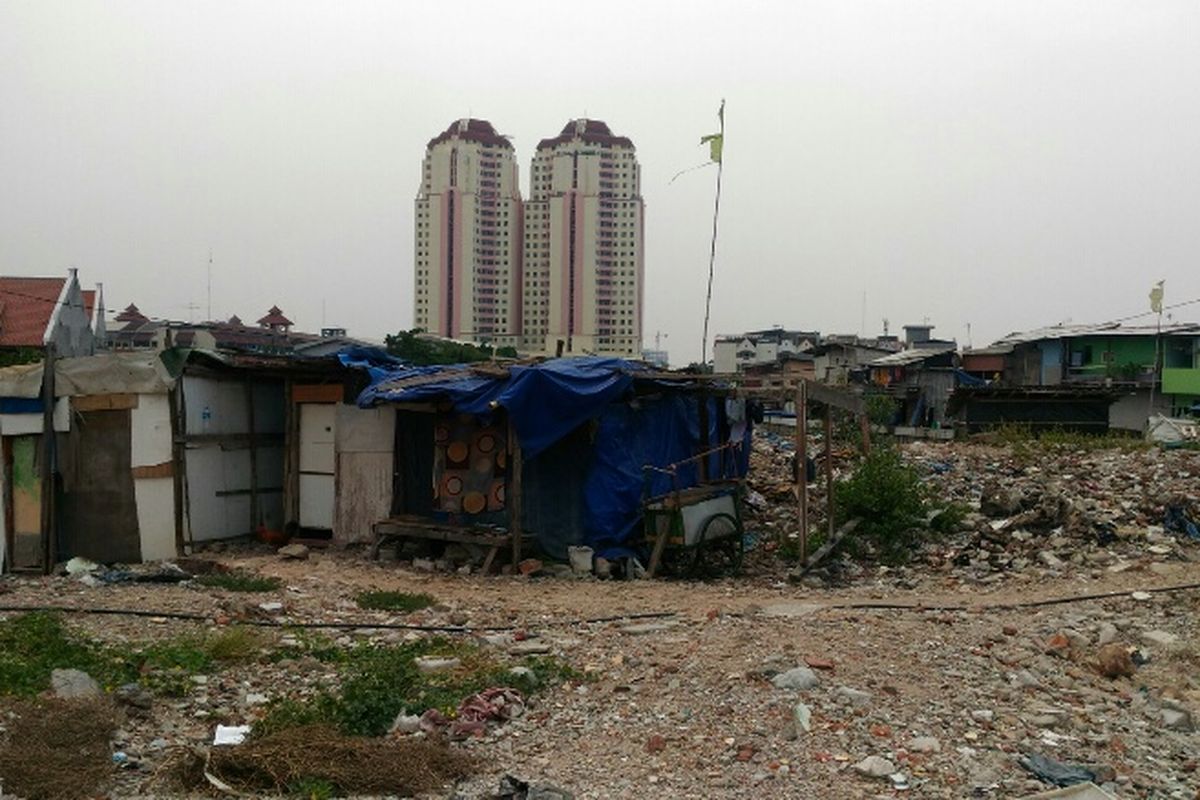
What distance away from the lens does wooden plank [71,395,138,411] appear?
10633 mm

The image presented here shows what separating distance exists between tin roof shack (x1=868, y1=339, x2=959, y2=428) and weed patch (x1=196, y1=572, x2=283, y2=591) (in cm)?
2459

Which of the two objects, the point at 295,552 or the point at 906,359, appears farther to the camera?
the point at 906,359

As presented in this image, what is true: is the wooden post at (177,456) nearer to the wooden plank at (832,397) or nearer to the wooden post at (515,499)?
the wooden post at (515,499)

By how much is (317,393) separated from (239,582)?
3.51 metres

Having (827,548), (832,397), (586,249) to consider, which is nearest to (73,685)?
(827,548)

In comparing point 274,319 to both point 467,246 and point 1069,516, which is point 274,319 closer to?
point 467,246

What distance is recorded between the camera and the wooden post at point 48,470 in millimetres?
10391

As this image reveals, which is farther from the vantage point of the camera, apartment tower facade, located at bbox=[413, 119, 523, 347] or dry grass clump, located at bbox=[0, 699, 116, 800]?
apartment tower facade, located at bbox=[413, 119, 523, 347]

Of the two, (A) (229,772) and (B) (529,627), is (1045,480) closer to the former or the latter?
(B) (529,627)

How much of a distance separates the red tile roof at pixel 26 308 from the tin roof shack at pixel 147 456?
17845mm

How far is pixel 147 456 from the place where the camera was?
35.1 feet

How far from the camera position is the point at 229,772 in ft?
15.0

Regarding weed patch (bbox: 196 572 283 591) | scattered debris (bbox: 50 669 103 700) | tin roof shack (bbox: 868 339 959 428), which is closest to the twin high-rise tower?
tin roof shack (bbox: 868 339 959 428)

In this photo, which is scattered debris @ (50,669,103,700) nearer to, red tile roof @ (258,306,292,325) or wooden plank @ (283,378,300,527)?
wooden plank @ (283,378,300,527)
